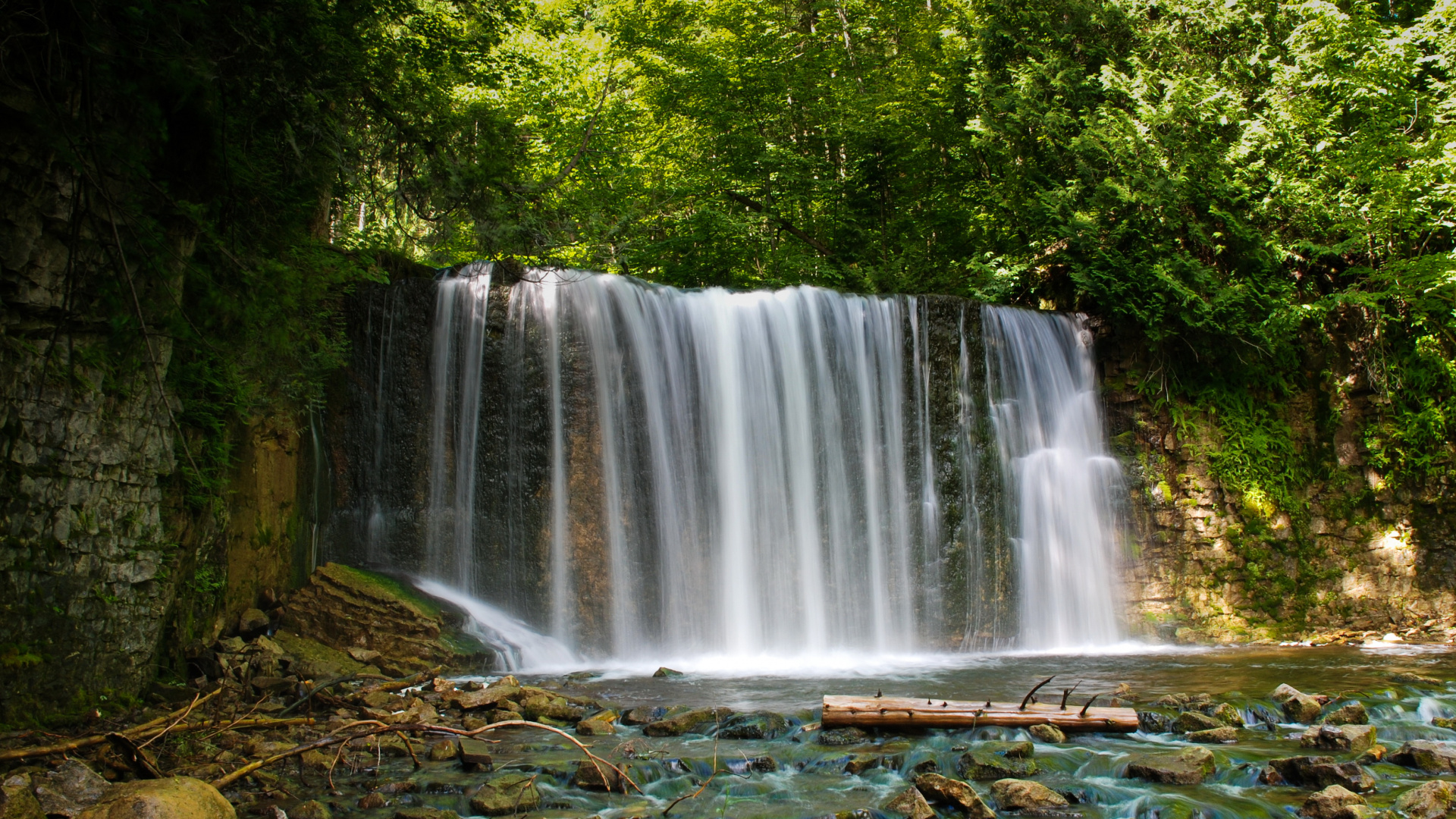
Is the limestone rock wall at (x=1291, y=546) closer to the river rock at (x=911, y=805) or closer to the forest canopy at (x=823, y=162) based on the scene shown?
the forest canopy at (x=823, y=162)

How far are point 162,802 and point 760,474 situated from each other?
8091 mm

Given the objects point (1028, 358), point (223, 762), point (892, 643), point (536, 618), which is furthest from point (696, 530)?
point (223, 762)

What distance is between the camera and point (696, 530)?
Result: 1077cm

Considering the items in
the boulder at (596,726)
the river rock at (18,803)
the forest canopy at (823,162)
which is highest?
the forest canopy at (823,162)

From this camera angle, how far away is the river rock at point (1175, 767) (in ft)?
16.9

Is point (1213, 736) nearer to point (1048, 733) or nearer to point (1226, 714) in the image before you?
point (1226, 714)

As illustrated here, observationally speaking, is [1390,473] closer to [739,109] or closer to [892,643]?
[892,643]

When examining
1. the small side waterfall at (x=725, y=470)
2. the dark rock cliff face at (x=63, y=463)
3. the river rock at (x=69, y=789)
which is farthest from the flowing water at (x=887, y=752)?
the dark rock cliff face at (x=63, y=463)

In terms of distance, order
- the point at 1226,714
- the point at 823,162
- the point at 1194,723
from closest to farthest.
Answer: the point at 1194,723
the point at 1226,714
the point at 823,162

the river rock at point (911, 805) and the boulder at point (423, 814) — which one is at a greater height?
the boulder at point (423, 814)

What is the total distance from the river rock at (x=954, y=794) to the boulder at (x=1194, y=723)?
2.48 meters

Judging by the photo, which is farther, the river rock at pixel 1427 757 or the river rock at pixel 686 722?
the river rock at pixel 686 722

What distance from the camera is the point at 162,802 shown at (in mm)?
3596

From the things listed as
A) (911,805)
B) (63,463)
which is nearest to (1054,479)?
(911,805)
